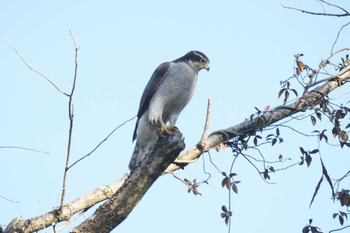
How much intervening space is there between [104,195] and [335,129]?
6.94ft

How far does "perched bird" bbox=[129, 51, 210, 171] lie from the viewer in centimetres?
611

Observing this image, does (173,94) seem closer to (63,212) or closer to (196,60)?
(196,60)

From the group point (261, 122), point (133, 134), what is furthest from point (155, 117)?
point (261, 122)

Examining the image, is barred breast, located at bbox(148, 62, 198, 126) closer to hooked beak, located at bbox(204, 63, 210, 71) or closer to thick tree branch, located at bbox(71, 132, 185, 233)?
hooked beak, located at bbox(204, 63, 210, 71)

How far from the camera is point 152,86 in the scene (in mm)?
6270

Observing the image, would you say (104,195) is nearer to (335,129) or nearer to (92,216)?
(92,216)

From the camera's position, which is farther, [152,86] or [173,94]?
[152,86]

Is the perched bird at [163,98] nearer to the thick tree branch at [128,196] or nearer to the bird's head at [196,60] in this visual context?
the bird's head at [196,60]

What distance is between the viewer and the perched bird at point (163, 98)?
20.1ft

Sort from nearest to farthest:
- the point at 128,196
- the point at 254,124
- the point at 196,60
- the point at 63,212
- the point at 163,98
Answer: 1. the point at 128,196
2. the point at 63,212
3. the point at 254,124
4. the point at 163,98
5. the point at 196,60

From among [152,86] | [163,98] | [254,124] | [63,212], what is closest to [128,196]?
[63,212]

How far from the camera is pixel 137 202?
3.35 meters

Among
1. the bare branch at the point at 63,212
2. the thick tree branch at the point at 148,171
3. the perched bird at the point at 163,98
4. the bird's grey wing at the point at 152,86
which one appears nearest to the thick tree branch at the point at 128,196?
the thick tree branch at the point at 148,171

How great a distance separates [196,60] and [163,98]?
698mm
